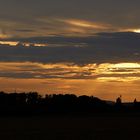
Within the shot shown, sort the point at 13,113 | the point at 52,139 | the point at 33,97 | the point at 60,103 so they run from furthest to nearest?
the point at 33,97 → the point at 60,103 → the point at 13,113 → the point at 52,139

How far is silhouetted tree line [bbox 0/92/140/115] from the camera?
331 feet

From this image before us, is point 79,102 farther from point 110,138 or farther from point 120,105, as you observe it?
point 110,138

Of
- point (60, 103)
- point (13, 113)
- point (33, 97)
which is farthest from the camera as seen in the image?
point (33, 97)

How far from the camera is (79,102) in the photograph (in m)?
115

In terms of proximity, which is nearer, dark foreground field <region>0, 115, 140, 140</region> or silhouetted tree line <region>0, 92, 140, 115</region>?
dark foreground field <region>0, 115, 140, 140</region>

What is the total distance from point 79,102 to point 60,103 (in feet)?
24.4

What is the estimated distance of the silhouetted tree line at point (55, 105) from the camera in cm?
10103

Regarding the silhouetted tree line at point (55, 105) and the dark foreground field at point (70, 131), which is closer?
the dark foreground field at point (70, 131)

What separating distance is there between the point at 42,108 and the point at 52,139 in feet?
207

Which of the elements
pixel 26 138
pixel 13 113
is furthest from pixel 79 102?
pixel 26 138

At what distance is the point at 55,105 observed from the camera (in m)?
107

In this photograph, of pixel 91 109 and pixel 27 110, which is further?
pixel 91 109

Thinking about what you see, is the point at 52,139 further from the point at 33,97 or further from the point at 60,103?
the point at 33,97

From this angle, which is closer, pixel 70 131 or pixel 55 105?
pixel 70 131
